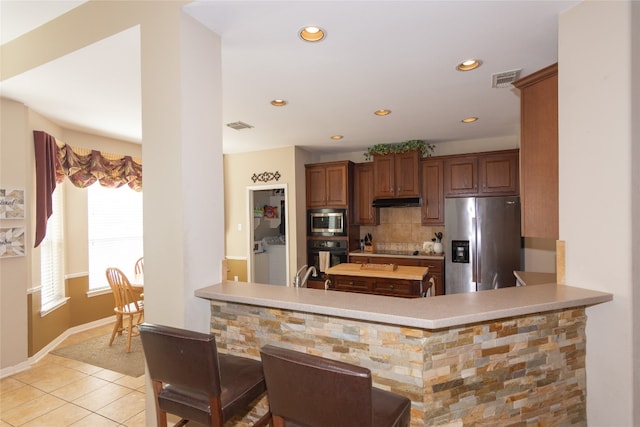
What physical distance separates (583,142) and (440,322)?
4.12 feet

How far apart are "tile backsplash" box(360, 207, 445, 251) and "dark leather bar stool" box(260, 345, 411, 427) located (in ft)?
13.9

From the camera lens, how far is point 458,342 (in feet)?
4.28

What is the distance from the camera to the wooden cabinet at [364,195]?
203 inches

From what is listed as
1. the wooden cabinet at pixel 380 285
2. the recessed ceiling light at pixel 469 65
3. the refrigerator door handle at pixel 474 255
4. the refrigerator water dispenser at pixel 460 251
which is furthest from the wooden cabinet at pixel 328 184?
the recessed ceiling light at pixel 469 65

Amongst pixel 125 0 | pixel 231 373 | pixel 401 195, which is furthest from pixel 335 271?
pixel 125 0

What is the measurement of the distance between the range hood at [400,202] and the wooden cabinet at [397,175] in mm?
66

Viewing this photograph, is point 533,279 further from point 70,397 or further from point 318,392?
point 70,397

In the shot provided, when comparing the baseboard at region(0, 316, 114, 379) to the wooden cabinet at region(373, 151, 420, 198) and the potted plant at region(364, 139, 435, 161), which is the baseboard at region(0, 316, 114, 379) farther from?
the potted plant at region(364, 139, 435, 161)

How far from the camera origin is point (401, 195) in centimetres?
489

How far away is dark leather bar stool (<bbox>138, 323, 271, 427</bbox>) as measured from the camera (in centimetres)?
119

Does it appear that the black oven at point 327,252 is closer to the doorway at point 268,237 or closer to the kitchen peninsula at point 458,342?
A: the doorway at point 268,237

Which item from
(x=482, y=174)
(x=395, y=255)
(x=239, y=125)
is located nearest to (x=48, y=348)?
(x=239, y=125)

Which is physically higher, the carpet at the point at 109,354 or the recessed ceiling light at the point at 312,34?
the recessed ceiling light at the point at 312,34

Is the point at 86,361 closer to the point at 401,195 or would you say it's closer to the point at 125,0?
the point at 125,0
